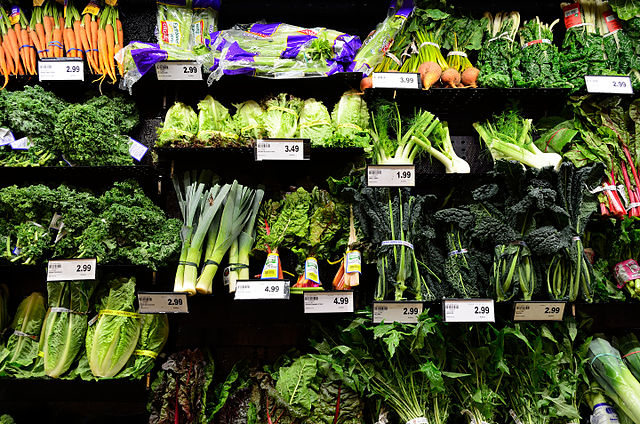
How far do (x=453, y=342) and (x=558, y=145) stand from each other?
51.5 inches

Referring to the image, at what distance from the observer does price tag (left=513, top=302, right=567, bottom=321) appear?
207 centimetres

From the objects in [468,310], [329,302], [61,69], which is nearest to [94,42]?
[61,69]

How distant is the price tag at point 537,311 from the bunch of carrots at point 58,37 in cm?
261

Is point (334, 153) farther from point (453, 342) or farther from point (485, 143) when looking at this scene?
point (453, 342)

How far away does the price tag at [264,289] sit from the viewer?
2.01 m

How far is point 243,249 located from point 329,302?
0.58m

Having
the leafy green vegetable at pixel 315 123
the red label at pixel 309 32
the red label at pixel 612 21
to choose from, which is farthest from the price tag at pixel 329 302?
the red label at pixel 612 21

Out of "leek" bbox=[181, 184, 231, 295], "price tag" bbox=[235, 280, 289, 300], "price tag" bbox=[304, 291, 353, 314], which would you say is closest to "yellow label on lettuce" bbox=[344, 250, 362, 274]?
"price tag" bbox=[304, 291, 353, 314]

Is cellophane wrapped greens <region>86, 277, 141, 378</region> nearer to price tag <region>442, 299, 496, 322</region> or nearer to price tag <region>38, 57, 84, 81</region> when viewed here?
price tag <region>38, 57, 84, 81</region>

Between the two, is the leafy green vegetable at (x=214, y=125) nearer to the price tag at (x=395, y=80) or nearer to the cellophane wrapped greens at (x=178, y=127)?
the cellophane wrapped greens at (x=178, y=127)

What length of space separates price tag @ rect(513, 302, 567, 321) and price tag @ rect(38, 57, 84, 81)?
2.66m

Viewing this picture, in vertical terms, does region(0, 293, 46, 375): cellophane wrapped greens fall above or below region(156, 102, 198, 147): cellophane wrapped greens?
below

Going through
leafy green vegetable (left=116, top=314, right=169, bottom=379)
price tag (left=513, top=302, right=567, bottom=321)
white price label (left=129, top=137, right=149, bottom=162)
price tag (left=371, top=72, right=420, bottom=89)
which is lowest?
leafy green vegetable (left=116, top=314, right=169, bottom=379)

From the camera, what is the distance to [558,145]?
98.5 inches
